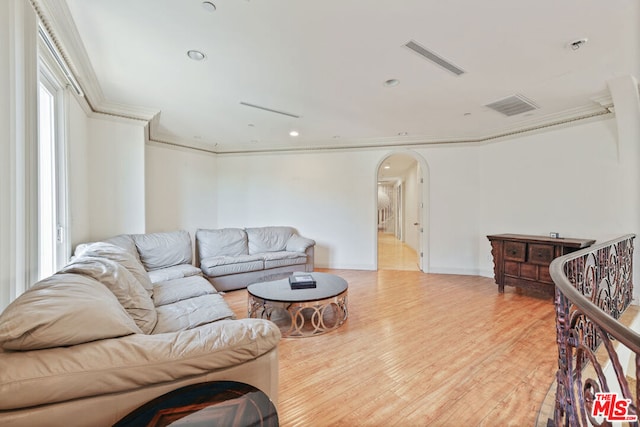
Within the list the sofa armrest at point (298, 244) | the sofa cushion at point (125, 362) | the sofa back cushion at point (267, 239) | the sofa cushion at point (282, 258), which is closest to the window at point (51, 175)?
the sofa cushion at point (125, 362)

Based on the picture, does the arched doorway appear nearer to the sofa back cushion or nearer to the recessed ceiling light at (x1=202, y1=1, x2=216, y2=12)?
the sofa back cushion

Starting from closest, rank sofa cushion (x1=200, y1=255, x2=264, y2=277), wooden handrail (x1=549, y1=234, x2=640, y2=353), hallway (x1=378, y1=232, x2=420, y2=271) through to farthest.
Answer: wooden handrail (x1=549, y1=234, x2=640, y2=353) → sofa cushion (x1=200, y1=255, x2=264, y2=277) → hallway (x1=378, y1=232, x2=420, y2=271)

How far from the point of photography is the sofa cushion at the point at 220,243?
4383mm

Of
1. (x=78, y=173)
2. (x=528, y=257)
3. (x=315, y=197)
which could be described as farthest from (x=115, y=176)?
(x=528, y=257)

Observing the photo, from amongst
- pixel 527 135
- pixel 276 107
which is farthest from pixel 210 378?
pixel 527 135

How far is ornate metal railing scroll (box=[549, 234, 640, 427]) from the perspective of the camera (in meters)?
0.85

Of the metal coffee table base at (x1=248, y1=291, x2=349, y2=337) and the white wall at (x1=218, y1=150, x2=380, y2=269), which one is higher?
the white wall at (x1=218, y1=150, x2=380, y2=269)

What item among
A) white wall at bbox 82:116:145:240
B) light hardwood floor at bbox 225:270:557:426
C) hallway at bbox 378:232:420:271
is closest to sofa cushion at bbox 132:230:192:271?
white wall at bbox 82:116:145:240

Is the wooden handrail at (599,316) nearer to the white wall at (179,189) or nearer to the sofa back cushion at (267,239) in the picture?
the sofa back cushion at (267,239)

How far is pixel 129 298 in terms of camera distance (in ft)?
5.80

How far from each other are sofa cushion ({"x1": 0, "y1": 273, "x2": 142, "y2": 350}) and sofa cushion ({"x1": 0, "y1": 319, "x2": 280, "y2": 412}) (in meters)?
0.04

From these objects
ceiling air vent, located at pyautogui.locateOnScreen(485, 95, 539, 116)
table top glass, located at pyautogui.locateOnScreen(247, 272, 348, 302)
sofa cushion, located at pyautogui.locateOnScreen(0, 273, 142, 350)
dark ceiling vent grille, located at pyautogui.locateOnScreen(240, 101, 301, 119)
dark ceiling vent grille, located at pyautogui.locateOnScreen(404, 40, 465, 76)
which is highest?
dark ceiling vent grille, located at pyautogui.locateOnScreen(240, 101, 301, 119)

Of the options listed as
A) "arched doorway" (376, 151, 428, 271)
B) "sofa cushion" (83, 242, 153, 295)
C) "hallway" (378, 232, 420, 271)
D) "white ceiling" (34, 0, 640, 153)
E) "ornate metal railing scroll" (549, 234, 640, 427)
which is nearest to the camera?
"ornate metal railing scroll" (549, 234, 640, 427)

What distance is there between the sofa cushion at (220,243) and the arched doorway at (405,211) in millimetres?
2617
